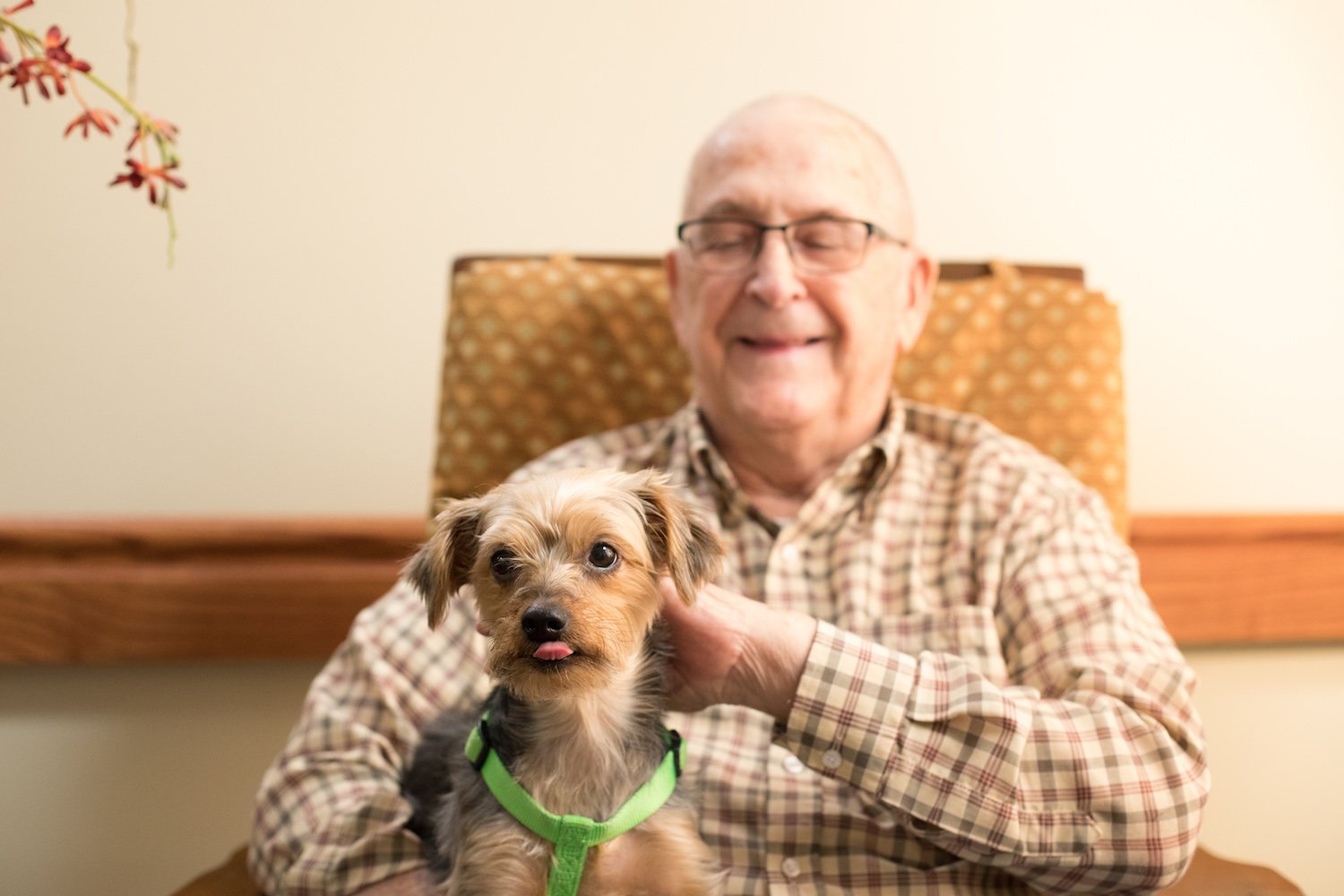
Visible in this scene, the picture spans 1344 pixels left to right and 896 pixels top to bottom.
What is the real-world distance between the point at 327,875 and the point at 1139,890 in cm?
120

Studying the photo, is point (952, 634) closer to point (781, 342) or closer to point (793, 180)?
point (781, 342)

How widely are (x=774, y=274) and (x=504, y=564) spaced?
919 millimetres

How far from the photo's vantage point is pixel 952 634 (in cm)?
181

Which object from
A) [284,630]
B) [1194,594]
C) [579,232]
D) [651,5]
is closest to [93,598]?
[284,630]

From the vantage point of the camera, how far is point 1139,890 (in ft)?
5.15

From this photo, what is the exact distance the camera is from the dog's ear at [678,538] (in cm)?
136

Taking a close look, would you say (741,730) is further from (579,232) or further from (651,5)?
(651,5)

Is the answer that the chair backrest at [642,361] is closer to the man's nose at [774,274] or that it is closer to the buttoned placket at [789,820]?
the man's nose at [774,274]

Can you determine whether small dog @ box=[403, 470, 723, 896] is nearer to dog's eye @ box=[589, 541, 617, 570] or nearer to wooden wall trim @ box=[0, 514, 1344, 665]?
dog's eye @ box=[589, 541, 617, 570]

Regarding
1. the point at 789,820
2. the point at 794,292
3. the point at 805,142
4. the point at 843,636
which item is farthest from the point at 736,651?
the point at 805,142

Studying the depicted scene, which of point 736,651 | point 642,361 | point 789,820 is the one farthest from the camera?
point 642,361

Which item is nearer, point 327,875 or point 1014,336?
point 327,875

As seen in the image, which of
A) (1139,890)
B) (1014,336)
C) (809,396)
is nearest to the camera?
(1139,890)

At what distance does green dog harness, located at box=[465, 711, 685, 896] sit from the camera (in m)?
1.31
